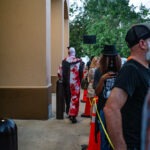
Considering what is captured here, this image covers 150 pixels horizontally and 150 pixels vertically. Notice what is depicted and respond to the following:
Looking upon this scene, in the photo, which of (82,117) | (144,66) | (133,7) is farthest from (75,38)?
(144,66)

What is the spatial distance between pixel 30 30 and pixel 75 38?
88.9 feet

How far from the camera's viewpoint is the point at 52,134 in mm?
8195

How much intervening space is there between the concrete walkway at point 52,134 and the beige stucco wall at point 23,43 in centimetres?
113

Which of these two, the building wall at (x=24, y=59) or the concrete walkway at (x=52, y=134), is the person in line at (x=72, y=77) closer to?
the concrete walkway at (x=52, y=134)

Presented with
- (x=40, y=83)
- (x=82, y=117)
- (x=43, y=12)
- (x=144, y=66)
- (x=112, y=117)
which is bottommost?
(x=82, y=117)

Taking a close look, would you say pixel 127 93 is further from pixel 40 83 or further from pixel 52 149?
pixel 40 83

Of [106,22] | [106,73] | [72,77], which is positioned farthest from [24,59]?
[106,22]

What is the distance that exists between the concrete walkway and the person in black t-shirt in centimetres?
433

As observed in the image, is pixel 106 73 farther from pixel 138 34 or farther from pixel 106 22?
pixel 106 22

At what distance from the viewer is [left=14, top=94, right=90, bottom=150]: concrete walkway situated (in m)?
7.21

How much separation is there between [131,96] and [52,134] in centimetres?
559

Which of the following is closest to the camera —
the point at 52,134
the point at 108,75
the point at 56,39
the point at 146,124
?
the point at 146,124

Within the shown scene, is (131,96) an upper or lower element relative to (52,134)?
upper

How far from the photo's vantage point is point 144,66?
2.88 m
